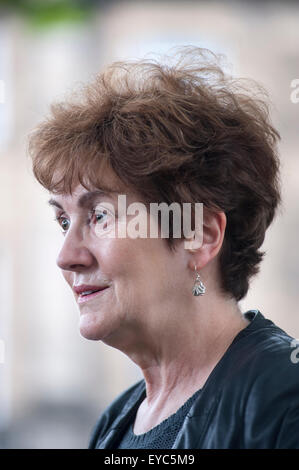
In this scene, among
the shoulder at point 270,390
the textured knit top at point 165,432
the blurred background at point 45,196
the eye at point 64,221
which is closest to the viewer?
the shoulder at point 270,390

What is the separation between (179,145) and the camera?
1345 millimetres

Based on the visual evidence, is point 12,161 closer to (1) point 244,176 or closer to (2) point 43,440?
(2) point 43,440

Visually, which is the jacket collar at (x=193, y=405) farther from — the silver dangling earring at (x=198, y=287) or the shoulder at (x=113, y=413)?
the silver dangling earring at (x=198, y=287)

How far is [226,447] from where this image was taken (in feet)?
3.77

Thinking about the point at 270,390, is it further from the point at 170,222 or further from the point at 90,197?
the point at 90,197

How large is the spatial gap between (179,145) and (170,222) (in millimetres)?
164

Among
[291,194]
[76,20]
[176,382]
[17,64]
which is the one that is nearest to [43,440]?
[291,194]

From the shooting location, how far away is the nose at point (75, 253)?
138 cm

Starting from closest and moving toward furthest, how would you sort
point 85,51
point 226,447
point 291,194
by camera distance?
point 226,447 → point 291,194 → point 85,51

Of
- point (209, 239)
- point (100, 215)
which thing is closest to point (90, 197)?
point (100, 215)

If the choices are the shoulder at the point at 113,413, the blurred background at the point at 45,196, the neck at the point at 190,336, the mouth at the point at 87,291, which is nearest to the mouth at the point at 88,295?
the mouth at the point at 87,291

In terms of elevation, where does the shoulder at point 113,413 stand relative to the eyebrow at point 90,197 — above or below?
below

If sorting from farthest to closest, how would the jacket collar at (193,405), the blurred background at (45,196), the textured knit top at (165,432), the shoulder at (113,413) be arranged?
the blurred background at (45,196), the shoulder at (113,413), the textured knit top at (165,432), the jacket collar at (193,405)

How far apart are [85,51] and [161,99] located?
13.9 feet
